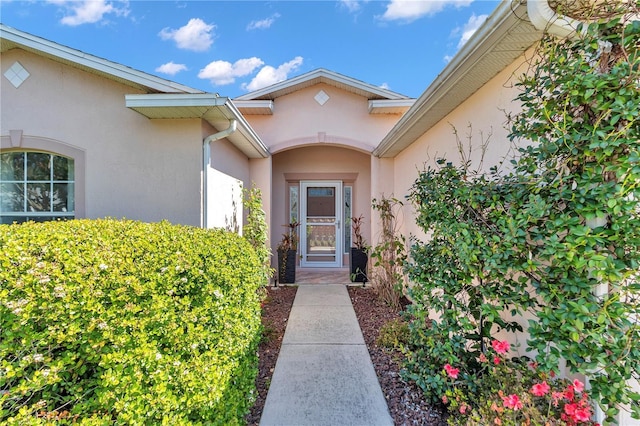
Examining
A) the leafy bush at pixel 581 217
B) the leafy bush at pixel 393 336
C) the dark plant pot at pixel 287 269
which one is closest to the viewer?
the leafy bush at pixel 581 217

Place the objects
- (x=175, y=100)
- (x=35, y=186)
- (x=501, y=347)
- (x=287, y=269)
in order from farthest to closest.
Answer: (x=287, y=269) < (x=35, y=186) < (x=175, y=100) < (x=501, y=347)

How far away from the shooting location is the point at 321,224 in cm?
924

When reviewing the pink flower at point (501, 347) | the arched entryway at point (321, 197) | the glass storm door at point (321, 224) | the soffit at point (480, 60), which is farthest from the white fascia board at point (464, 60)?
the glass storm door at point (321, 224)

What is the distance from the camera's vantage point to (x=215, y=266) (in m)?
2.45

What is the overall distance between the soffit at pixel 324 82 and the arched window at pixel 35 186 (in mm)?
4049

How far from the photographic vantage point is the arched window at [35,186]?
487 centimetres

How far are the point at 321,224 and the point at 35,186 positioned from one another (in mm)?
6593

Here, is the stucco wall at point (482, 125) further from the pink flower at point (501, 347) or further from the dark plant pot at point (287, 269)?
the dark plant pot at point (287, 269)

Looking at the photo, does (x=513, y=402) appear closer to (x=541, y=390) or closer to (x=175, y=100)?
(x=541, y=390)

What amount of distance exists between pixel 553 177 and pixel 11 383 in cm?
386

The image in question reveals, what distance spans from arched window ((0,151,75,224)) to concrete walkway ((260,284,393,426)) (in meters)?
4.40

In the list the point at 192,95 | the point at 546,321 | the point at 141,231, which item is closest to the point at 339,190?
the point at 192,95

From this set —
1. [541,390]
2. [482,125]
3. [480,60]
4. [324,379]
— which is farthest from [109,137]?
[541,390]

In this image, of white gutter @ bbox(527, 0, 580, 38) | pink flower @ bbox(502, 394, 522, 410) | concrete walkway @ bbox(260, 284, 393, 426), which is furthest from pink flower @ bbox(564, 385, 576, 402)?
white gutter @ bbox(527, 0, 580, 38)
